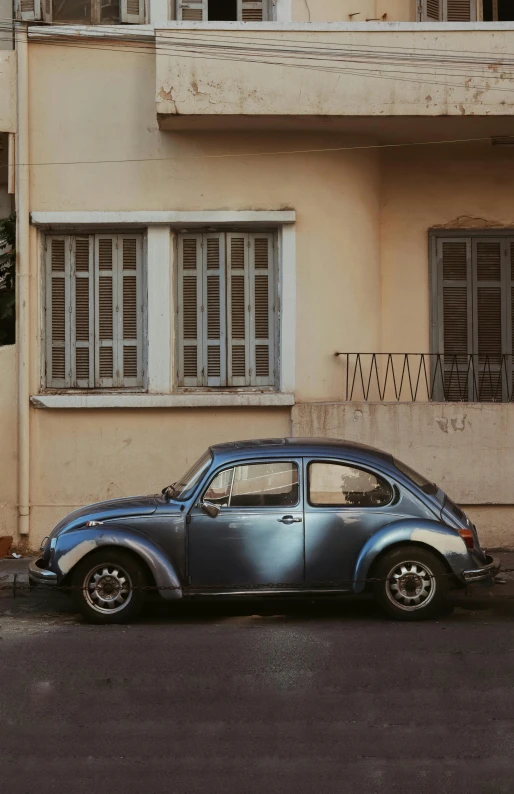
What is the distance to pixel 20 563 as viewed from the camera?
1234 cm

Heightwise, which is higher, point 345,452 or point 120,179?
point 120,179

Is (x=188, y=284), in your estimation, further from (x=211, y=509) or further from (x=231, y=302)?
(x=211, y=509)

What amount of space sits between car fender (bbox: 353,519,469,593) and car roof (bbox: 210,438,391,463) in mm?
673

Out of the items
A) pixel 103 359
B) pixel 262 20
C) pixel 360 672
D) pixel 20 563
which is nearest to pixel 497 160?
pixel 262 20

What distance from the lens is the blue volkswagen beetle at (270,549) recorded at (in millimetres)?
9000

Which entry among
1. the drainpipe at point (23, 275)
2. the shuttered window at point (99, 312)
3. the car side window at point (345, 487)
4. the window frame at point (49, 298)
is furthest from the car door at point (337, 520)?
the drainpipe at point (23, 275)

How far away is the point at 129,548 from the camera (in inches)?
354

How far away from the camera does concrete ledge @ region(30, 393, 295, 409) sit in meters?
12.9

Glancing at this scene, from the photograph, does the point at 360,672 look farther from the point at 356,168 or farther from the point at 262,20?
the point at 262,20

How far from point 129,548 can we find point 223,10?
735 cm

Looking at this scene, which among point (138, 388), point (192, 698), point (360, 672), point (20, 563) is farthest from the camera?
point (138, 388)

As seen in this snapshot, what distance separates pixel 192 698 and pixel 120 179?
768cm

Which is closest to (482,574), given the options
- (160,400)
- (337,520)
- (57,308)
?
(337,520)

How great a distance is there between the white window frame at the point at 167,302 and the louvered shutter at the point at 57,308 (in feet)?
0.53
